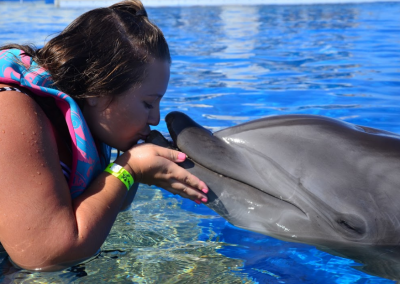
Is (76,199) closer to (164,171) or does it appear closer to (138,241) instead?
(164,171)

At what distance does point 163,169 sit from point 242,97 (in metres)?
5.75

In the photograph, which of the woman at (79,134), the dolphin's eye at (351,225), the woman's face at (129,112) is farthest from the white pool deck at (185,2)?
the dolphin's eye at (351,225)

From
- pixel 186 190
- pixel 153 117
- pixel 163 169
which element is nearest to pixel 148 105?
pixel 153 117

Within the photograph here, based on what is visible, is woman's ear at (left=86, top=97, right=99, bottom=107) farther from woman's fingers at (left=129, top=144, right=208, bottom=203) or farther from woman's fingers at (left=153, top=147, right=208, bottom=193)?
woman's fingers at (left=153, top=147, right=208, bottom=193)

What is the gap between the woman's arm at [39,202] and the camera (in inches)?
125

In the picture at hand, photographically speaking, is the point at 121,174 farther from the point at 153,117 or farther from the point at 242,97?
the point at 242,97

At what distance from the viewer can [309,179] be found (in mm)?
3602

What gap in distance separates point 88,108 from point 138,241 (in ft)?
3.81

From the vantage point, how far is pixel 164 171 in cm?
366

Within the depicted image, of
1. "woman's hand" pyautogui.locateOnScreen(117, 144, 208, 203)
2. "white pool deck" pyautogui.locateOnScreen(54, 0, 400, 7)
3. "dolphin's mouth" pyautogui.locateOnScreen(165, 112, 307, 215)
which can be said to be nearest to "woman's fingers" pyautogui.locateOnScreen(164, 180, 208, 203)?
"woman's hand" pyautogui.locateOnScreen(117, 144, 208, 203)

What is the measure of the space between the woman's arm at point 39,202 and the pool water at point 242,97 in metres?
0.34

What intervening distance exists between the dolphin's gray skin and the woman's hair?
0.45 meters

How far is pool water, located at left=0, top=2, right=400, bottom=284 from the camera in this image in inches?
155

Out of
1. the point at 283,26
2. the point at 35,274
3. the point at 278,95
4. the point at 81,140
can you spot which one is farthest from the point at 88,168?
the point at 283,26
